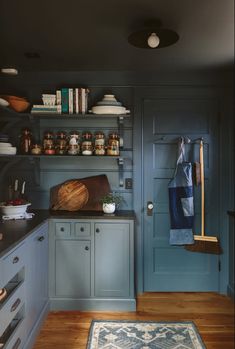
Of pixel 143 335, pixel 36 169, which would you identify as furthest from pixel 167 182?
pixel 143 335

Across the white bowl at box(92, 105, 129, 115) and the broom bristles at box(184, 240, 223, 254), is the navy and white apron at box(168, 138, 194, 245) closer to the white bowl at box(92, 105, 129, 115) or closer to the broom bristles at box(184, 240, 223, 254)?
the broom bristles at box(184, 240, 223, 254)

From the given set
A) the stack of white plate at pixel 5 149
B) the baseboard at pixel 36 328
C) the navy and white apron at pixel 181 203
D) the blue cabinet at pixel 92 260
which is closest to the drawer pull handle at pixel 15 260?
the baseboard at pixel 36 328

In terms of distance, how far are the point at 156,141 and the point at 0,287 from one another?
6.38ft

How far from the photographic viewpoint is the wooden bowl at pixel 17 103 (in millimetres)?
2647

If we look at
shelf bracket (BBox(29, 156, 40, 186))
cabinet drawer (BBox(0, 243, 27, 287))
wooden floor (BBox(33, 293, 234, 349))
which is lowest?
wooden floor (BBox(33, 293, 234, 349))

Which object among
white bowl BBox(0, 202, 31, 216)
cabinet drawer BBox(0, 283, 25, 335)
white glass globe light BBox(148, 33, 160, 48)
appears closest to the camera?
cabinet drawer BBox(0, 283, 25, 335)

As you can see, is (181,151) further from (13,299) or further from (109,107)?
(13,299)

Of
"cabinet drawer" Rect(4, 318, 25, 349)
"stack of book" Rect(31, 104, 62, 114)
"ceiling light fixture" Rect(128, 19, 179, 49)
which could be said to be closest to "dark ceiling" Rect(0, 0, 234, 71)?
"ceiling light fixture" Rect(128, 19, 179, 49)

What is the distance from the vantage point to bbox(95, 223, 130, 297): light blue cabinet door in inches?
105

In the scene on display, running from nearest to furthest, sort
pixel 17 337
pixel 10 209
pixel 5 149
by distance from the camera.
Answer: pixel 17 337 → pixel 10 209 → pixel 5 149

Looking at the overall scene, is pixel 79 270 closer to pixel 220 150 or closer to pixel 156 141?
pixel 156 141

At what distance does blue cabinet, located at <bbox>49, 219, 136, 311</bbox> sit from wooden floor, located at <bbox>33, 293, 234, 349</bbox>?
0.31 ft

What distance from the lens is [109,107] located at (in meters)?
2.76

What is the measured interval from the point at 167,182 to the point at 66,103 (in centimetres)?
118
